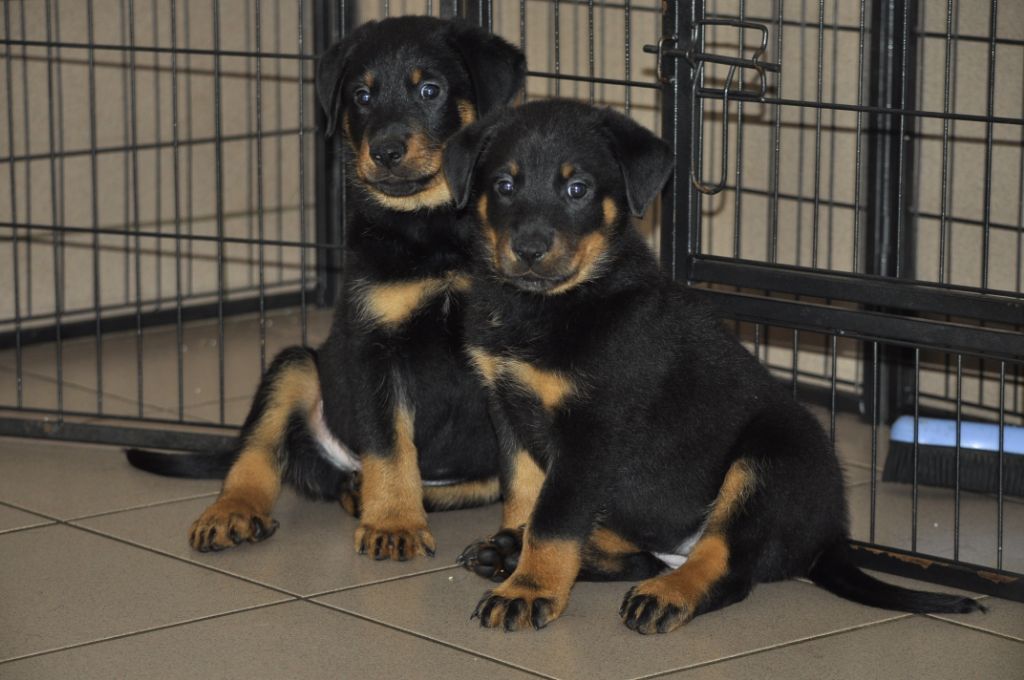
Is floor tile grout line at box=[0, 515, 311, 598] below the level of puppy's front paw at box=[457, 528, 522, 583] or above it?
below

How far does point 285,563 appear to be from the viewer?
328 centimetres

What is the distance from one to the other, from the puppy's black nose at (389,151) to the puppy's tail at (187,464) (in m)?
0.98

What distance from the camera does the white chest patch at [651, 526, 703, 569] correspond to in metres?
3.10

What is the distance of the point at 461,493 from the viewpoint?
3602 mm

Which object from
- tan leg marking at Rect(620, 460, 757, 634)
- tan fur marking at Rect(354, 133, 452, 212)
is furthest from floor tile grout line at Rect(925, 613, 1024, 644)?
tan fur marking at Rect(354, 133, 452, 212)

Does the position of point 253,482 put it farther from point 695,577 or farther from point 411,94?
point 695,577

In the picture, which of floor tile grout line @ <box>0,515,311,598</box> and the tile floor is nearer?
the tile floor

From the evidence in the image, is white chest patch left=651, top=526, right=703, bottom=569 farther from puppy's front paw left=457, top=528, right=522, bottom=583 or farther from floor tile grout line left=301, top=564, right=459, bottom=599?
floor tile grout line left=301, top=564, right=459, bottom=599

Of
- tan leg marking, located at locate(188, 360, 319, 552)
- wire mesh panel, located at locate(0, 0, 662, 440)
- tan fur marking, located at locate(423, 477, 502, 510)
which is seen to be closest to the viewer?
tan leg marking, located at locate(188, 360, 319, 552)

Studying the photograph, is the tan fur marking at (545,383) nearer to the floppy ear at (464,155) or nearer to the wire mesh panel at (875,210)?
the floppy ear at (464,155)

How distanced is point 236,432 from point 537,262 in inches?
65.0

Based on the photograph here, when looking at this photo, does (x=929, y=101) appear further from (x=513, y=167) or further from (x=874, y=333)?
(x=513, y=167)

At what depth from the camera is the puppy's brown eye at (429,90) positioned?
3.27 m

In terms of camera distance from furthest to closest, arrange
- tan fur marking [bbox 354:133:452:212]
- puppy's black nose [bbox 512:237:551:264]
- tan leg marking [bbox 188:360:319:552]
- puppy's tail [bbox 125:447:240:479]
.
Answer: puppy's tail [bbox 125:447:240:479] < tan leg marking [bbox 188:360:319:552] < tan fur marking [bbox 354:133:452:212] < puppy's black nose [bbox 512:237:551:264]
